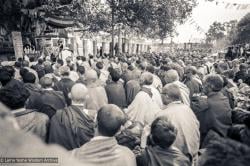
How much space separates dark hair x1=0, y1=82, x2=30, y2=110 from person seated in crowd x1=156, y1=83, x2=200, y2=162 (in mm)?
1678

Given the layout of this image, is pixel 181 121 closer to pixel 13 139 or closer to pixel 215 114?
pixel 215 114

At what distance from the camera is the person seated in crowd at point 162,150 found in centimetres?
330

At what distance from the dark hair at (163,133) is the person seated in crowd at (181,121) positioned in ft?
3.68

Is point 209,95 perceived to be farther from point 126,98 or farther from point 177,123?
point 126,98

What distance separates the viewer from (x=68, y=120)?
448 cm

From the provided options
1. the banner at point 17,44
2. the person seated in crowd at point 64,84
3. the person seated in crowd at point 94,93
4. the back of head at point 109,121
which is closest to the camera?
the back of head at point 109,121

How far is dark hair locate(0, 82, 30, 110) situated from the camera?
411 cm

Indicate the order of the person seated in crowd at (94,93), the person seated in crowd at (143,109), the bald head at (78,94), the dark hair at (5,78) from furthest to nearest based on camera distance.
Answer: the person seated in crowd at (94,93), the dark hair at (5,78), the person seated in crowd at (143,109), the bald head at (78,94)

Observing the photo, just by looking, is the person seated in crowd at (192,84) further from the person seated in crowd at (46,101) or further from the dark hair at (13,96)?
the dark hair at (13,96)

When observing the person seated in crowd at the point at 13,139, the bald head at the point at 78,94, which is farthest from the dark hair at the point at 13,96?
the person seated in crowd at the point at 13,139

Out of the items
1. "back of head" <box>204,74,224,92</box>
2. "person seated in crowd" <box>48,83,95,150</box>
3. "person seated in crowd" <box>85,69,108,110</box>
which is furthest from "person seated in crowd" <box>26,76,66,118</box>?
"back of head" <box>204,74,224,92</box>

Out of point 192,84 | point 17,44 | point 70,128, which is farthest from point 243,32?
point 70,128

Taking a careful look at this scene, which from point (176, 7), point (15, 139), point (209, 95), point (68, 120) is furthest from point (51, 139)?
point (176, 7)

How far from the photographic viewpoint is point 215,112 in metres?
5.61
